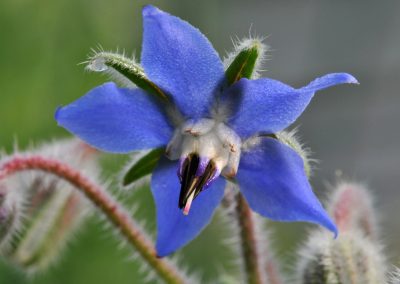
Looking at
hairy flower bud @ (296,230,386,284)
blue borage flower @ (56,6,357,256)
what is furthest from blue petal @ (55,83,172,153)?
hairy flower bud @ (296,230,386,284)

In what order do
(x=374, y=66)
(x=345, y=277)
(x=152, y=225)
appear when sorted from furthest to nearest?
(x=374, y=66)
(x=152, y=225)
(x=345, y=277)

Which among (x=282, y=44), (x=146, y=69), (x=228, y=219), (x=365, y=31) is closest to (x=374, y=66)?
(x=365, y=31)

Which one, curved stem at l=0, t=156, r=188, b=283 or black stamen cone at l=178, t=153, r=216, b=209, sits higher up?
black stamen cone at l=178, t=153, r=216, b=209

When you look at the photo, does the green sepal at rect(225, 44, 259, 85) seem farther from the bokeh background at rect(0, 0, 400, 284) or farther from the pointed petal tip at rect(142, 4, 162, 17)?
the bokeh background at rect(0, 0, 400, 284)

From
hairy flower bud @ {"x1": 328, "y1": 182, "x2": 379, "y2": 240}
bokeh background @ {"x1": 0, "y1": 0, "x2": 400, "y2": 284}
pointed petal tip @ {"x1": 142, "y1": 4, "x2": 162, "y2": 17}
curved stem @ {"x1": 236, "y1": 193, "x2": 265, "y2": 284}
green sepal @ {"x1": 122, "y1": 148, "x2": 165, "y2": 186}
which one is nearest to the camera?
pointed petal tip @ {"x1": 142, "y1": 4, "x2": 162, "y2": 17}

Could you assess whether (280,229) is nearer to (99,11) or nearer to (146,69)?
(99,11)

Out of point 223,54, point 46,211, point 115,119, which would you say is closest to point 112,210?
point 46,211
